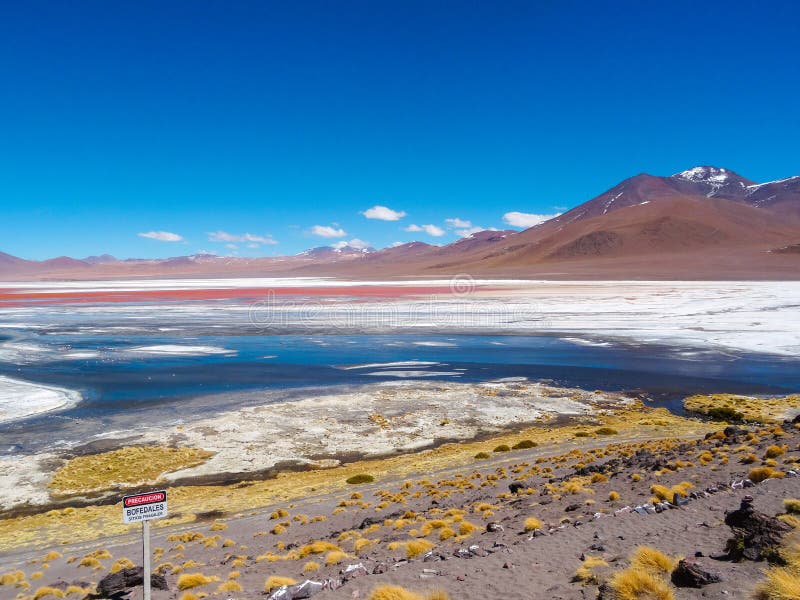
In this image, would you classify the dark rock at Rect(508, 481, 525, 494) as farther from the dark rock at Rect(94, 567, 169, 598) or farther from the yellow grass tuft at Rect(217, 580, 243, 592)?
the dark rock at Rect(94, 567, 169, 598)

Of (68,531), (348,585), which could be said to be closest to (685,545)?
(348,585)

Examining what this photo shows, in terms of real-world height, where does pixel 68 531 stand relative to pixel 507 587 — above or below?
below

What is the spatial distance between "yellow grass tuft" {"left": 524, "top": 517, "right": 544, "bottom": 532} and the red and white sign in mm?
5319

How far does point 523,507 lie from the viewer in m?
10.4

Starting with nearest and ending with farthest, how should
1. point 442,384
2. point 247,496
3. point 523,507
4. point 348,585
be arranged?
point 348,585 < point 523,507 < point 247,496 < point 442,384

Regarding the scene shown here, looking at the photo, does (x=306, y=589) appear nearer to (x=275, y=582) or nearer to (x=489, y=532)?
(x=275, y=582)

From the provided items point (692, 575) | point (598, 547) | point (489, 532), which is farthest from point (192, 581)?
point (692, 575)

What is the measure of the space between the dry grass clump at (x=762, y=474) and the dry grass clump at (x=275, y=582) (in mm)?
7883

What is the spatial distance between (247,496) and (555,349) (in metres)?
23.1

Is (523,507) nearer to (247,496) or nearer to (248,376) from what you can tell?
(247,496)

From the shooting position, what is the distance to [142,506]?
6469mm

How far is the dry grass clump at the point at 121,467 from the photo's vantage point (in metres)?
13.8

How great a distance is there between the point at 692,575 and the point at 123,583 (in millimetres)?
7050

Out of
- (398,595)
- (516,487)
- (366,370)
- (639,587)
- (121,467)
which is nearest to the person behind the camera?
(639,587)
